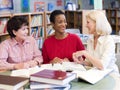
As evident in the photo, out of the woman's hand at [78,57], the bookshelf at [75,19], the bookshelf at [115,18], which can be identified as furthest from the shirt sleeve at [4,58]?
the bookshelf at [115,18]

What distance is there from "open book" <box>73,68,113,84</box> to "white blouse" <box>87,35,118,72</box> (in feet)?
0.63

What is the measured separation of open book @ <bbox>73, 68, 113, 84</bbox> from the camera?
5.93 ft

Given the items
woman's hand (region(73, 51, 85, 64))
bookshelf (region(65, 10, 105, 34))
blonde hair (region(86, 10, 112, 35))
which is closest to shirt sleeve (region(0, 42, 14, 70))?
woman's hand (region(73, 51, 85, 64))

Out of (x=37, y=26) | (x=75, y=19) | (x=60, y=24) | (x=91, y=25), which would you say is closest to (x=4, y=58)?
(x=60, y=24)

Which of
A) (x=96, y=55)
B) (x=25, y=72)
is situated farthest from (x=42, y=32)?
(x=25, y=72)

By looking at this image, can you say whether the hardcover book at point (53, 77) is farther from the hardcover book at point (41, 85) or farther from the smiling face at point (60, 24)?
the smiling face at point (60, 24)

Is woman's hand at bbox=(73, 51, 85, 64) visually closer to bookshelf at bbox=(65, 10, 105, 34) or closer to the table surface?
the table surface

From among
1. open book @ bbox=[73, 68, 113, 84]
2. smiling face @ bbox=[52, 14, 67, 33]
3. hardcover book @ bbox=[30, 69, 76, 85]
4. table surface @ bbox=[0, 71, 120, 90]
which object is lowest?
table surface @ bbox=[0, 71, 120, 90]

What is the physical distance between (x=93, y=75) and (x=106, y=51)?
46 centimetres

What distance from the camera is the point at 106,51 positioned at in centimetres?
228

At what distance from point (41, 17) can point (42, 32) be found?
0.36 m

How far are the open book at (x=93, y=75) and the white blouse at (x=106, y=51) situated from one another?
0.63 feet

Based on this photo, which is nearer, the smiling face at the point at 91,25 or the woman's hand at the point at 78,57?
the woman's hand at the point at 78,57

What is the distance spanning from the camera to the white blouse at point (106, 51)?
2.25 meters
